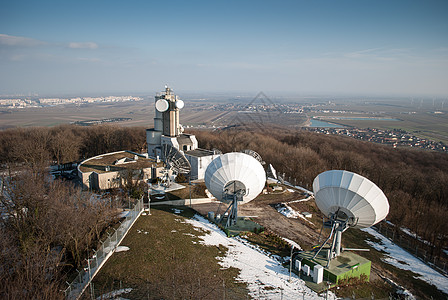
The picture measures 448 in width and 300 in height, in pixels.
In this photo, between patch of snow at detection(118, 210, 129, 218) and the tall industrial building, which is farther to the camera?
the tall industrial building

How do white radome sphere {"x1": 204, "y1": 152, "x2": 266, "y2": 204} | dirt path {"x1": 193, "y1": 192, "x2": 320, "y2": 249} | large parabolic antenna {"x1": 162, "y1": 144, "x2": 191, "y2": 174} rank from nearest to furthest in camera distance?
white radome sphere {"x1": 204, "y1": 152, "x2": 266, "y2": 204}
dirt path {"x1": 193, "y1": 192, "x2": 320, "y2": 249}
large parabolic antenna {"x1": 162, "y1": 144, "x2": 191, "y2": 174}

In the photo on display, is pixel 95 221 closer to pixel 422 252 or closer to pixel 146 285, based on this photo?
pixel 146 285

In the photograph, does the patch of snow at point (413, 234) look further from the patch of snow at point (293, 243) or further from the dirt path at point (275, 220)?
the patch of snow at point (293, 243)

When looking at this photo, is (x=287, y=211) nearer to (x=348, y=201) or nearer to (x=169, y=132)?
(x=348, y=201)

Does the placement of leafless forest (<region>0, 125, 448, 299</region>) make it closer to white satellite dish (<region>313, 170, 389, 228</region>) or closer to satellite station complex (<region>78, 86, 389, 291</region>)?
satellite station complex (<region>78, 86, 389, 291</region>)

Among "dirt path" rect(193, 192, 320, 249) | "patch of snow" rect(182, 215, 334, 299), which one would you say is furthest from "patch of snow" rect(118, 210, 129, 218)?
"dirt path" rect(193, 192, 320, 249)

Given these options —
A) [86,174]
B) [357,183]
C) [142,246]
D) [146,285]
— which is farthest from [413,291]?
[86,174]
